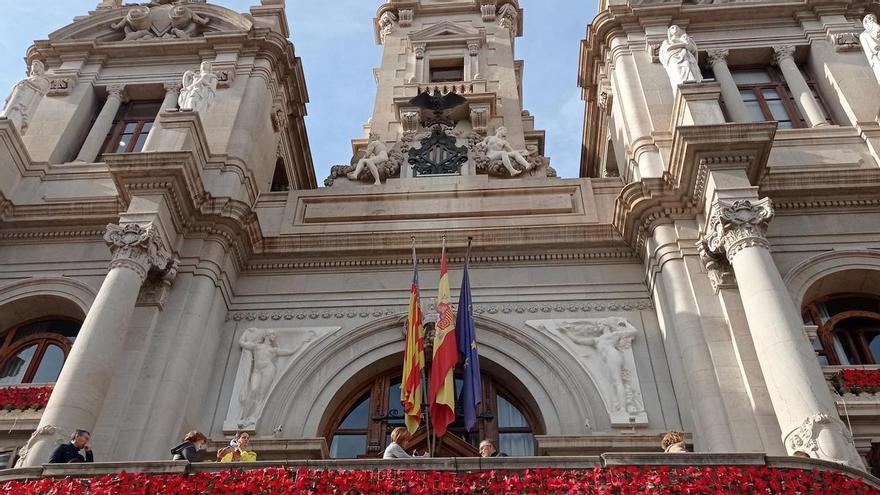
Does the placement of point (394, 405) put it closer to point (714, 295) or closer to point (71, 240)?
point (714, 295)

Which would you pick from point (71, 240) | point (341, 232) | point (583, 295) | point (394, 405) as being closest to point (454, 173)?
point (341, 232)

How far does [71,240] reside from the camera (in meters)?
18.9

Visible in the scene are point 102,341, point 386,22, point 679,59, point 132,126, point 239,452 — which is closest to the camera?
point 239,452

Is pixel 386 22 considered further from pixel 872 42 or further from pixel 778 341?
pixel 778 341

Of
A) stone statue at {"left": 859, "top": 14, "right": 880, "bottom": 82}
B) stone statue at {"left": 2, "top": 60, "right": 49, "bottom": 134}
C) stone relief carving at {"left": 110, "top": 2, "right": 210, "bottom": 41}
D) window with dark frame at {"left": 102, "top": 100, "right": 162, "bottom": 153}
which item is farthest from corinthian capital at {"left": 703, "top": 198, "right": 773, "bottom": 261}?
stone relief carving at {"left": 110, "top": 2, "right": 210, "bottom": 41}

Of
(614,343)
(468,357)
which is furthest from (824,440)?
(468,357)

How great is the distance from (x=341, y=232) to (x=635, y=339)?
7.17 metres

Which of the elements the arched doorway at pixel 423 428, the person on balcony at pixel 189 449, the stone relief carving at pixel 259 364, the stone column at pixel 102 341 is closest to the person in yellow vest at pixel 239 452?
the person on balcony at pixel 189 449

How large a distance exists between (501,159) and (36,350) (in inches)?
481

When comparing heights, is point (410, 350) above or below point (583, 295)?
below

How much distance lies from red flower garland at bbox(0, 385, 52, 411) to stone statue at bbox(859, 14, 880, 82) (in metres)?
20.3

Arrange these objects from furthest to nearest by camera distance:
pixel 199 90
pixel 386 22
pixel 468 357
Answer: pixel 386 22 < pixel 199 90 < pixel 468 357

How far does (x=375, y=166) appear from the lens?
22.2 metres

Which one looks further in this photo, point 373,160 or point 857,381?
point 373,160
